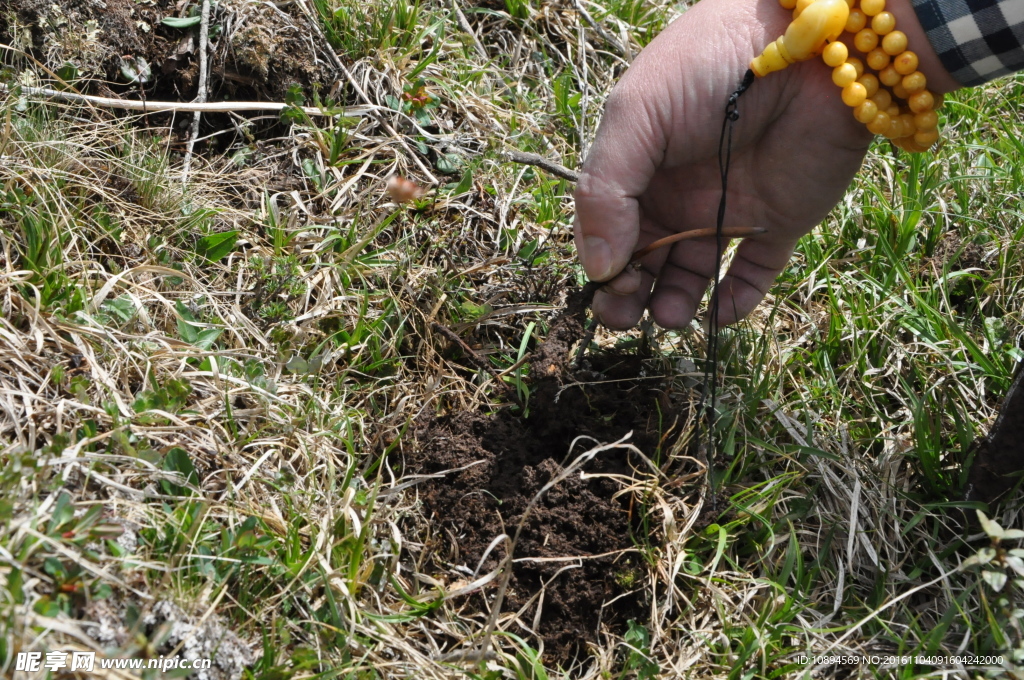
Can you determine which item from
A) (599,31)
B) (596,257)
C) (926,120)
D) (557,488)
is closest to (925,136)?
(926,120)

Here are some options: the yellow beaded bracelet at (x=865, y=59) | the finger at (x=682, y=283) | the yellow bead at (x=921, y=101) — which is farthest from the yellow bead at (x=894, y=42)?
the finger at (x=682, y=283)

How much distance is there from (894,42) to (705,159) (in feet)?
1.63

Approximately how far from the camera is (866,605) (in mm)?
1784

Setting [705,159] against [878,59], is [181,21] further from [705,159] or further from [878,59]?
[878,59]

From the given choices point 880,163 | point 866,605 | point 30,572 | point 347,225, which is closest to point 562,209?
point 347,225

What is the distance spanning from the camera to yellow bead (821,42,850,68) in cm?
178

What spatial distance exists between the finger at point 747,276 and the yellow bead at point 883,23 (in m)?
0.58

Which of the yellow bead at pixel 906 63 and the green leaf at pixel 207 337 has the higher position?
the yellow bead at pixel 906 63

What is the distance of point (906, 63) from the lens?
178 centimetres

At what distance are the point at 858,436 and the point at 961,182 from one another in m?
1.15

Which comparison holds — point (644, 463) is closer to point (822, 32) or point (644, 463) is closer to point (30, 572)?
point (822, 32)

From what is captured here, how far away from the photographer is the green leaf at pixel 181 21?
259cm

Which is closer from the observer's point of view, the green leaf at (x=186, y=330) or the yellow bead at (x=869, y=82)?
the yellow bead at (x=869, y=82)

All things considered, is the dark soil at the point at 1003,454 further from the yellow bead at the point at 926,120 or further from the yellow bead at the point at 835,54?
the yellow bead at the point at 835,54
